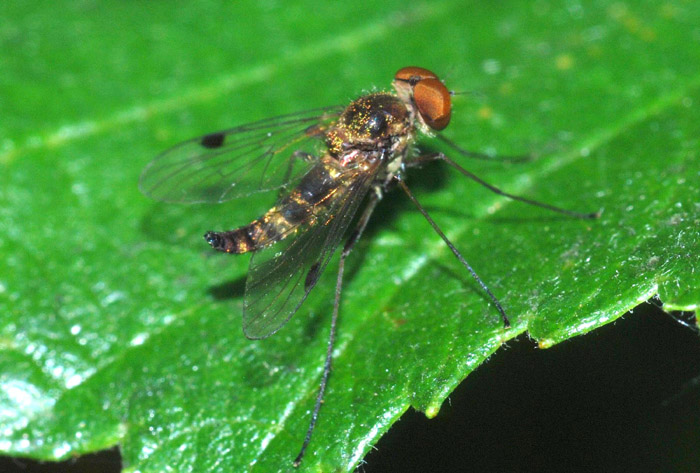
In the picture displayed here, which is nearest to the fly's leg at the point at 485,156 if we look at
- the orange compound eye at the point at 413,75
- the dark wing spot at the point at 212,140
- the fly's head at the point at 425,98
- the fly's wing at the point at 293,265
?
the fly's head at the point at 425,98

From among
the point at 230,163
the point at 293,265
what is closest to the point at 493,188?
the point at 293,265

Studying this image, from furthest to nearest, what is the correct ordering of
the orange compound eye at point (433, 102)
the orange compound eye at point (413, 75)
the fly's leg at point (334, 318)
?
the orange compound eye at point (413, 75) → the orange compound eye at point (433, 102) → the fly's leg at point (334, 318)

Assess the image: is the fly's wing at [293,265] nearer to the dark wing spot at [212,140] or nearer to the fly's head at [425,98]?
the fly's head at [425,98]

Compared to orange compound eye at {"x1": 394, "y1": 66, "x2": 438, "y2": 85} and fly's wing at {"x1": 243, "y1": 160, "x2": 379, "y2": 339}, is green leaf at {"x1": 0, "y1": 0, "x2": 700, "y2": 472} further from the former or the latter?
orange compound eye at {"x1": 394, "y1": 66, "x2": 438, "y2": 85}

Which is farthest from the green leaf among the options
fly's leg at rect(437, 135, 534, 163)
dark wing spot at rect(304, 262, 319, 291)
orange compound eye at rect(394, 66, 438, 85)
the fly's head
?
orange compound eye at rect(394, 66, 438, 85)

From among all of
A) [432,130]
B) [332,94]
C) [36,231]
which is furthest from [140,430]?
[332,94]

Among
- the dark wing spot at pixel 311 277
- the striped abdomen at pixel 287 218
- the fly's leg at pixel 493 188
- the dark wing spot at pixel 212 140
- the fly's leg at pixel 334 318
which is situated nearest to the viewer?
the fly's leg at pixel 334 318

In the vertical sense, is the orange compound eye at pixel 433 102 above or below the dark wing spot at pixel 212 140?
below
